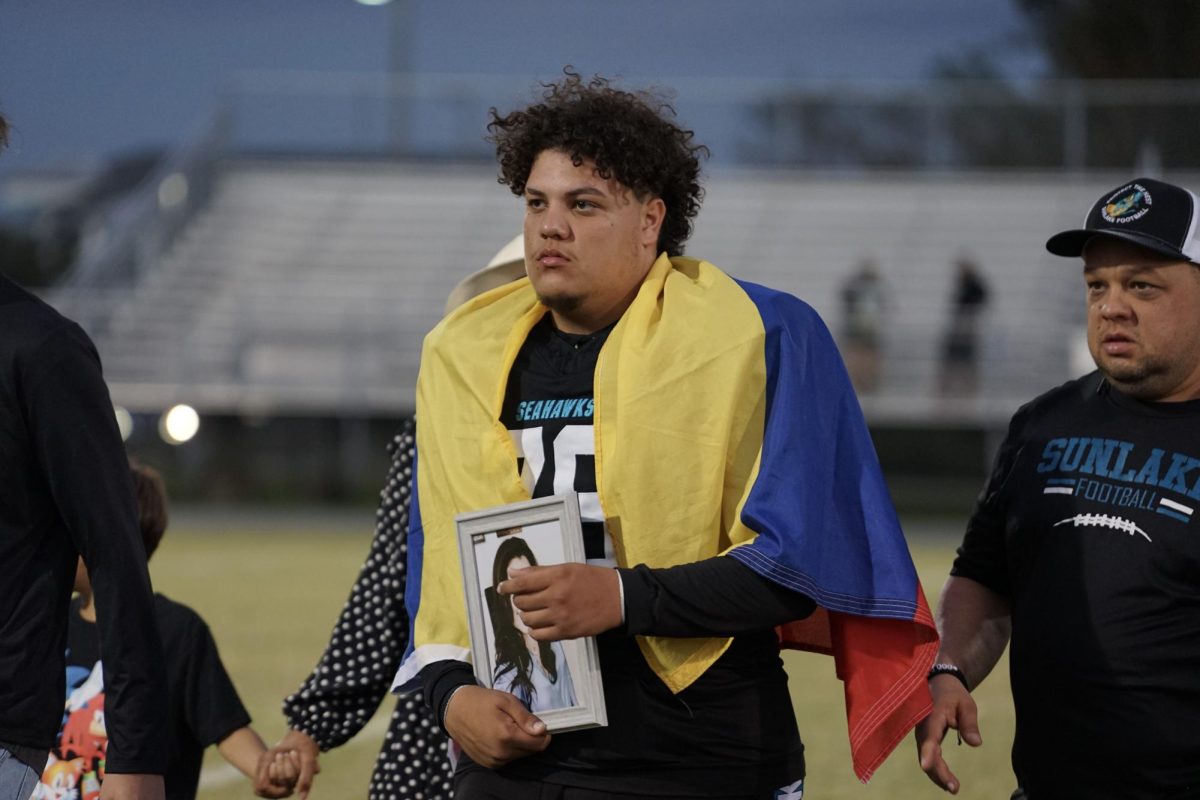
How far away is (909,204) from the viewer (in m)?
27.5

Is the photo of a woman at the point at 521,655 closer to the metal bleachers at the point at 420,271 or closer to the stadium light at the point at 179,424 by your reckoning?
the metal bleachers at the point at 420,271

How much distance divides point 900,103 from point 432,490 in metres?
23.1

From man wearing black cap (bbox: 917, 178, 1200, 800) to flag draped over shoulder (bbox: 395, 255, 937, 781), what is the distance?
0.29 metres

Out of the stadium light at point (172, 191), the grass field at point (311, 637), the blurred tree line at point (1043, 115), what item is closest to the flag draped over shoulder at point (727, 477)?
the grass field at point (311, 637)

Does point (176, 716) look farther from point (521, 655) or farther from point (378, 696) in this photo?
point (521, 655)

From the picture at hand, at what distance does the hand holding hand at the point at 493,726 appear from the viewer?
9.94ft

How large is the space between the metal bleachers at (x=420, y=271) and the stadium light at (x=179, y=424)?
294mm

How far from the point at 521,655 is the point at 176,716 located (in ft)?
3.75

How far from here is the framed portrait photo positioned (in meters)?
2.97

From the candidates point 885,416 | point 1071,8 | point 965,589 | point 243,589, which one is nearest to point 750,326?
point 965,589

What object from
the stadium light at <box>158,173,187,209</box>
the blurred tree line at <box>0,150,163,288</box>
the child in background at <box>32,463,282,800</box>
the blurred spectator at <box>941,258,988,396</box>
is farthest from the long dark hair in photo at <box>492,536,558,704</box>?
the stadium light at <box>158,173,187,209</box>

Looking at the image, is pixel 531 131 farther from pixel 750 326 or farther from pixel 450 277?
pixel 450 277

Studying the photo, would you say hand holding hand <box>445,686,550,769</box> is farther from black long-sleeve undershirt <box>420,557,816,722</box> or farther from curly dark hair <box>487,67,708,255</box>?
curly dark hair <box>487,67,708,255</box>

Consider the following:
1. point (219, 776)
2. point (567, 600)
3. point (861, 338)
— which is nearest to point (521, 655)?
point (567, 600)
